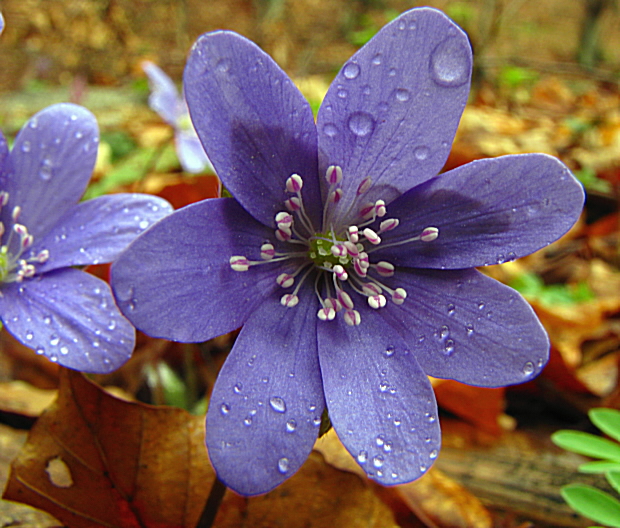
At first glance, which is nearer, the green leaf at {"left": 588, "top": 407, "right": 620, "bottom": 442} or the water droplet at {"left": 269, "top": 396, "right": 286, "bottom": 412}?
the water droplet at {"left": 269, "top": 396, "right": 286, "bottom": 412}

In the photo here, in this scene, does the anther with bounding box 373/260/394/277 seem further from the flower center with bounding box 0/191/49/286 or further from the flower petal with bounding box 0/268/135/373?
the flower center with bounding box 0/191/49/286

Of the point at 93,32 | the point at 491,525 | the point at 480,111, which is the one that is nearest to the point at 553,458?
A: the point at 491,525

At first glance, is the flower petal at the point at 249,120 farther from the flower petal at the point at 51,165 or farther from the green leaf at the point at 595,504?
the green leaf at the point at 595,504

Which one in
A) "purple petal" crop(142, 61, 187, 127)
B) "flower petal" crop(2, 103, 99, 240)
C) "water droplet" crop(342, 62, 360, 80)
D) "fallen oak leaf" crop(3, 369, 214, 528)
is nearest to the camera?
"water droplet" crop(342, 62, 360, 80)

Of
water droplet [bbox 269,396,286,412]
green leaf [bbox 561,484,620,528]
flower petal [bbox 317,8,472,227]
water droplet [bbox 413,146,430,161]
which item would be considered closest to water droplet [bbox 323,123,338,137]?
flower petal [bbox 317,8,472,227]

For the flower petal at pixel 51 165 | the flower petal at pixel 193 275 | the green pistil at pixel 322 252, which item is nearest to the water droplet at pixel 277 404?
the flower petal at pixel 193 275

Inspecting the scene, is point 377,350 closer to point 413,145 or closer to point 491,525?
point 413,145
